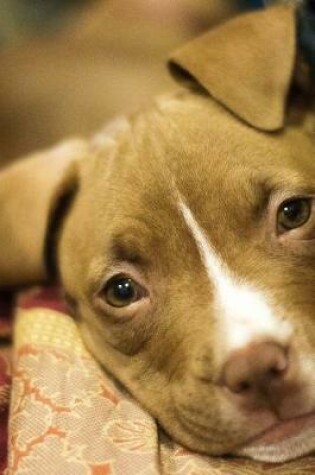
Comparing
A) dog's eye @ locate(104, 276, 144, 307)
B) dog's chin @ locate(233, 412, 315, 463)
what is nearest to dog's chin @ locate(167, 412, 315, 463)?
dog's chin @ locate(233, 412, 315, 463)

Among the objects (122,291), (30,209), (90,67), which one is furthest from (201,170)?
(90,67)

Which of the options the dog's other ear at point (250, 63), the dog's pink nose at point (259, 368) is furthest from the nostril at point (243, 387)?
the dog's other ear at point (250, 63)

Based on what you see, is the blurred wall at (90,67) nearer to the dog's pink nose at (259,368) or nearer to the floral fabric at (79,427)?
the floral fabric at (79,427)

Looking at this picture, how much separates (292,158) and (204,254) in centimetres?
40

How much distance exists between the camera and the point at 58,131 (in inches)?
149

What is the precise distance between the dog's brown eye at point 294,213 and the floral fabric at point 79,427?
632 mm

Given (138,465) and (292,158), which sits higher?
(292,158)

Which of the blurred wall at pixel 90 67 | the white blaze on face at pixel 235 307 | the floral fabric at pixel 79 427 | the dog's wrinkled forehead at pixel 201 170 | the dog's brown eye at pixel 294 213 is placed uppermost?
the dog's wrinkled forehead at pixel 201 170

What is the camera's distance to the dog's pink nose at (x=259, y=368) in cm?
178

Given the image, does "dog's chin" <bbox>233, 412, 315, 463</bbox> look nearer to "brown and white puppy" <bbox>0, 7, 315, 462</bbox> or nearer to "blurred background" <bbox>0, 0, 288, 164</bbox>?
"brown and white puppy" <bbox>0, 7, 315, 462</bbox>

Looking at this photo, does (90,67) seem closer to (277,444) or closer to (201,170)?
(201,170)

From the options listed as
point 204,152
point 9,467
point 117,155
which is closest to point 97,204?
point 117,155

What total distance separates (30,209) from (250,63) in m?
0.88

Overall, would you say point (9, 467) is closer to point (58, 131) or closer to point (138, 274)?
point (138, 274)
